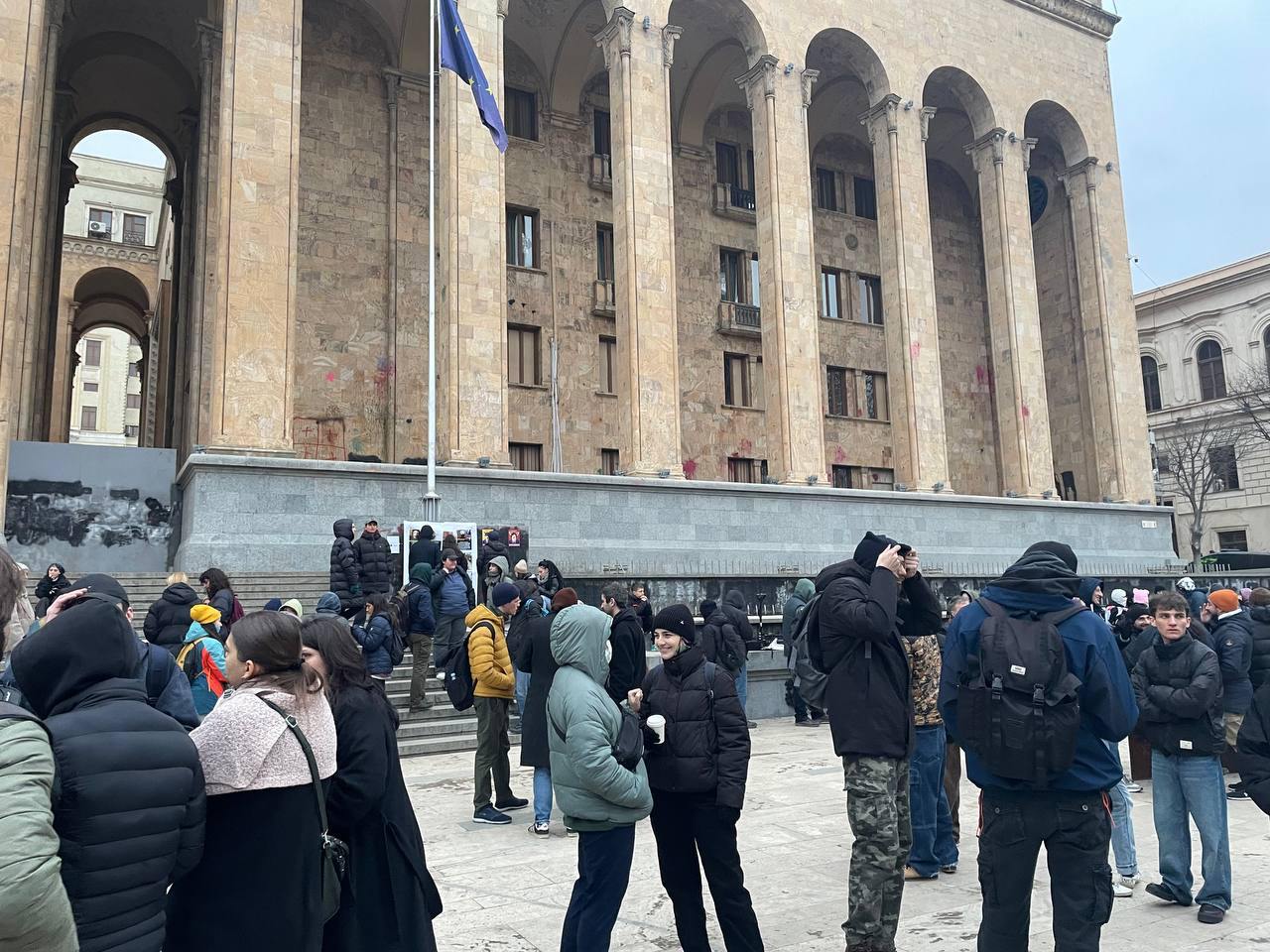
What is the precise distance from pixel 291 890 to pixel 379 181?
76.3 ft

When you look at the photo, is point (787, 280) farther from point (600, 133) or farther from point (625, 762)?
point (625, 762)

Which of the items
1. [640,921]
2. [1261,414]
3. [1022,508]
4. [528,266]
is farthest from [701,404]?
[1261,414]

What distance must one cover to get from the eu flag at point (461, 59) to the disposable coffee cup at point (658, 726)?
14.9 m

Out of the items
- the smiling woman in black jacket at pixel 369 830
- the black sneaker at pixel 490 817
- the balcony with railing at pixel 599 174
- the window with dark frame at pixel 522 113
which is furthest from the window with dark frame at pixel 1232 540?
the smiling woman in black jacket at pixel 369 830

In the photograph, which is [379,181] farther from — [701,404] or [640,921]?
[640,921]

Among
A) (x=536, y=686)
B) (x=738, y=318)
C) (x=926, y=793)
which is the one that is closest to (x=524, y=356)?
(x=738, y=318)

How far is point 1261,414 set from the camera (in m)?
41.4

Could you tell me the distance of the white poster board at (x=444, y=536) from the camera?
577 inches

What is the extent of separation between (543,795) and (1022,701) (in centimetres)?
462

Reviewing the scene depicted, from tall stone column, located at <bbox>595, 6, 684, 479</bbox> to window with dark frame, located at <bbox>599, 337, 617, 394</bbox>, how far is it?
18.5 feet

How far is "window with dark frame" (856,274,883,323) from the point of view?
3162cm

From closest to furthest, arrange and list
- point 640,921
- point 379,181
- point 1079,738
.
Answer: point 1079,738 < point 640,921 < point 379,181

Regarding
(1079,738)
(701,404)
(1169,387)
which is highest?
(1169,387)

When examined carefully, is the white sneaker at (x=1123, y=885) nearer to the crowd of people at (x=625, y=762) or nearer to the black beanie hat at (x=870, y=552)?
the crowd of people at (x=625, y=762)
